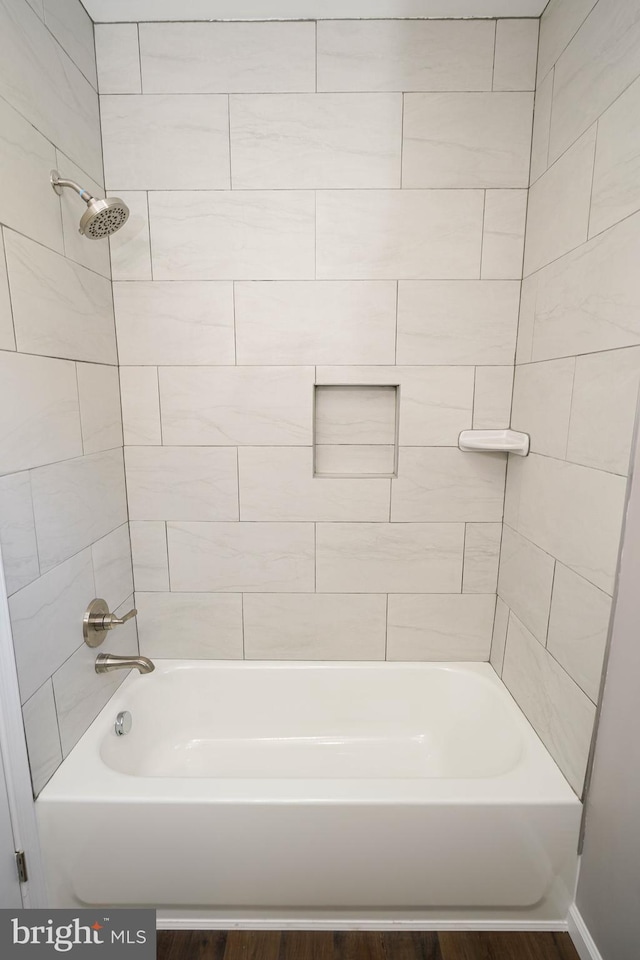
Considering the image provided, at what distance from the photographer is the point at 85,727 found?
139 cm

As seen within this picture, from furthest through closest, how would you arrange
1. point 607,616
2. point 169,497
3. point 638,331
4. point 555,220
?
point 169,497, point 555,220, point 607,616, point 638,331

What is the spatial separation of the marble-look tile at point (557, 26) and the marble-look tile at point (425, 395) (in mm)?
930

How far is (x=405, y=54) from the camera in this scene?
141 cm

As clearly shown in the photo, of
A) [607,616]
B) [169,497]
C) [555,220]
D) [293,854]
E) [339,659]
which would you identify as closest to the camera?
[607,616]

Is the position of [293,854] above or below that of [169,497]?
below

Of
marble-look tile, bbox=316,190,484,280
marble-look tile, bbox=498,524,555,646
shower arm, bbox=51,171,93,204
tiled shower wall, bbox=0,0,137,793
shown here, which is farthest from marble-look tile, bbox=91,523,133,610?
marble-look tile, bbox=498,524,555,646

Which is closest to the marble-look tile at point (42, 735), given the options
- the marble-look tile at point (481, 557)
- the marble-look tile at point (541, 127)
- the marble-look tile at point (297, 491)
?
the marble-look tile at point (297, 491)

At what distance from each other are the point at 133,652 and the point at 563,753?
59.9 inches

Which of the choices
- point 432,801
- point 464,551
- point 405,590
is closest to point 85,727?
point 432,801

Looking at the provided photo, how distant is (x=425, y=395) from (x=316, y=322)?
0.47 meters

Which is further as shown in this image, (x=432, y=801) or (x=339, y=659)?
(x=339, y=659)

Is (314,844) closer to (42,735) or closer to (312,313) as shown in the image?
(42,735)

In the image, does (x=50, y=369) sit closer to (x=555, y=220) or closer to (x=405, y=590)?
(x=405, y=590)

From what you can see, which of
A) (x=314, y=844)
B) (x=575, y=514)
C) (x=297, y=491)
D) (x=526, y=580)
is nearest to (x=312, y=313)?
(x=297, y=491)
